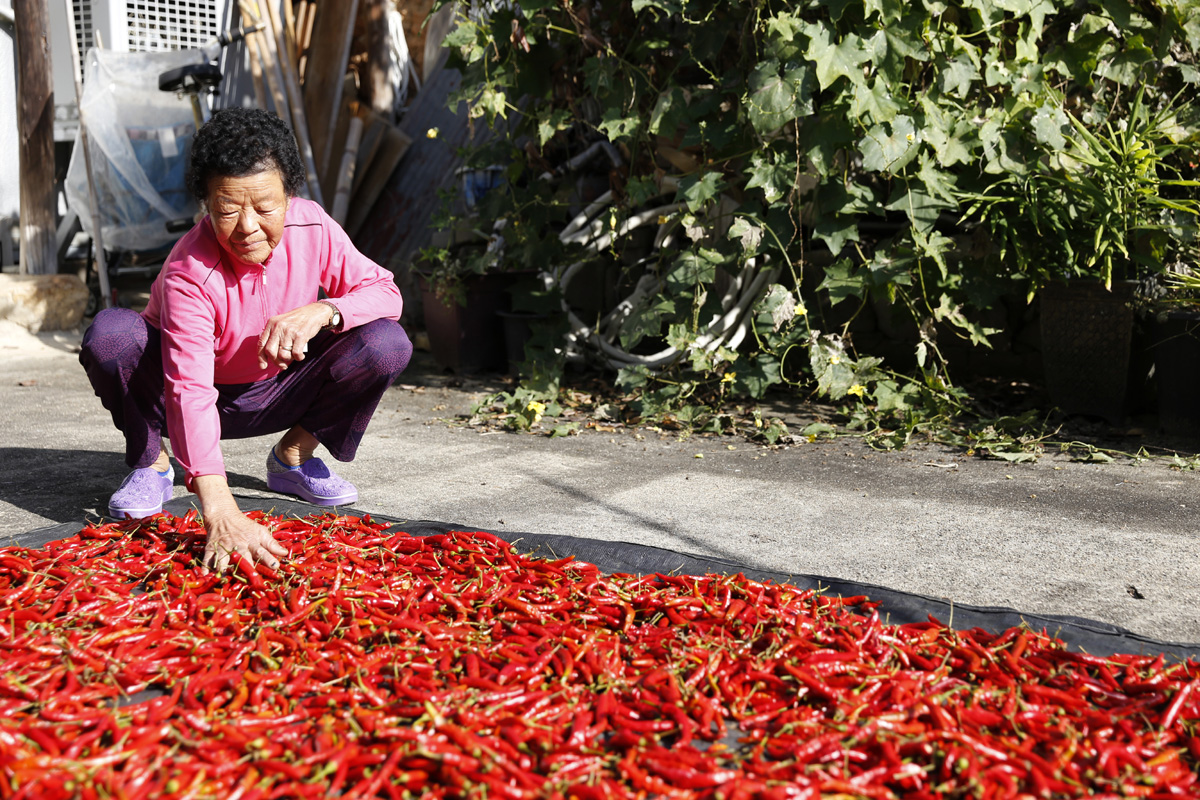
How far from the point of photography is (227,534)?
7.29ft

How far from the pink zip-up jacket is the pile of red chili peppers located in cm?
36

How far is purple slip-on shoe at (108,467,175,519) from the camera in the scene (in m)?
2.80

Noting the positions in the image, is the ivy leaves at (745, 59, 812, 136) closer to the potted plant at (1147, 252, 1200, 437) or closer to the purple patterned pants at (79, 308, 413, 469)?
the potted plant at (1147, 252, 1200, 437)

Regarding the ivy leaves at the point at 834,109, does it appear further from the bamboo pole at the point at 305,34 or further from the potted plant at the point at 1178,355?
the bamboo pole at the point at 305,34

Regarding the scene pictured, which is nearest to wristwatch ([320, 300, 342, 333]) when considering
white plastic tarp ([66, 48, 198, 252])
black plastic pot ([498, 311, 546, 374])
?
black plastic pot ([498, 311, 546, 374])

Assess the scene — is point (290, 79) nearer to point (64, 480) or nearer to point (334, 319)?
point (64, 480)

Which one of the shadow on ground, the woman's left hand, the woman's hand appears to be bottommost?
the shadow on ground

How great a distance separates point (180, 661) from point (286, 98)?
602 centimetres

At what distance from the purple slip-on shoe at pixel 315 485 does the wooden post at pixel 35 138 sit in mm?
5130

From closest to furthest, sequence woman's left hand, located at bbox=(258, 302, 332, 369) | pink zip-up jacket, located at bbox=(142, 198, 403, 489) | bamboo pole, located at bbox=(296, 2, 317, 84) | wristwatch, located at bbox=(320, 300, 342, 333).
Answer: pink zip-up jacket, located at bbox=(142, 198, 403, 489), woman's left hand, located at bbox=(258, 302, 332, 369), wristwatch, located at bbox=(320, 300, 342, 333), bamboo pole, located at bbox=(296, 2, 317, 84)

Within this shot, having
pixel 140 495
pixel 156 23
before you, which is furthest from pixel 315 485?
pixel 156 23

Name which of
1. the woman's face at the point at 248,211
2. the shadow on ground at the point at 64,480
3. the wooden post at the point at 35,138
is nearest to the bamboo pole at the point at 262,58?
the wooden post at the point at 35,138

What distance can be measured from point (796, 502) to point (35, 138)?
6400 mm

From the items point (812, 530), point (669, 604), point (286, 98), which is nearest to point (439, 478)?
point (812, 530)
